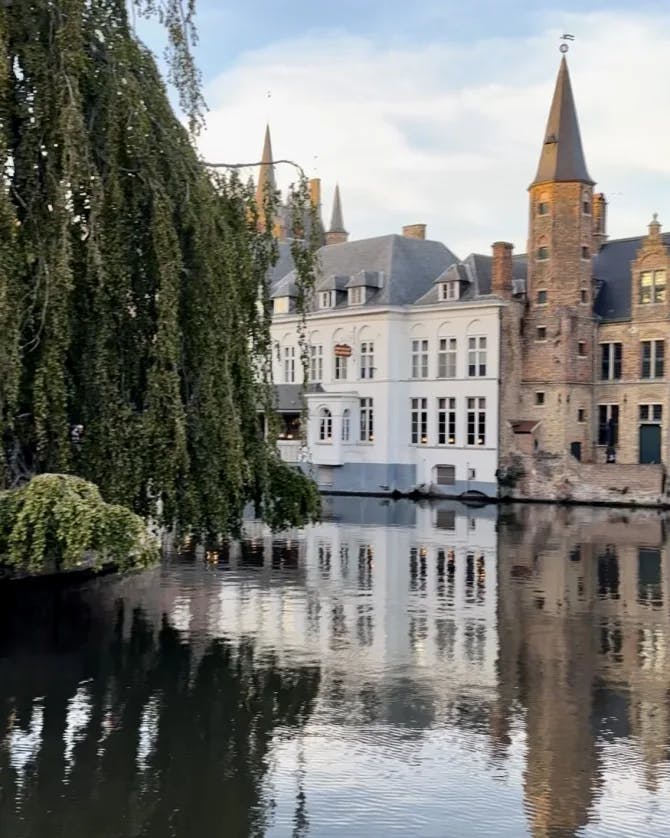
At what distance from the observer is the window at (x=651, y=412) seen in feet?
137

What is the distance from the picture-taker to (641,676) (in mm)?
12695

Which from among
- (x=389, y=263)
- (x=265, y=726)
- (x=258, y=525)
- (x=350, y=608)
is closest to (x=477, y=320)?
(x=389, y=263)

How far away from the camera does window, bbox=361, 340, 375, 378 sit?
153 ft

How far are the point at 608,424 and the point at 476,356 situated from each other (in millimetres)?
6379

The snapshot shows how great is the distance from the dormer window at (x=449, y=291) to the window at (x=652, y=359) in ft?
27.4

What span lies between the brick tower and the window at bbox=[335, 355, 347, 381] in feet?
28.2

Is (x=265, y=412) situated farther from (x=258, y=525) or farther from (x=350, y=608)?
(x=258, y=525)

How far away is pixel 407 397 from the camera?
4634cm

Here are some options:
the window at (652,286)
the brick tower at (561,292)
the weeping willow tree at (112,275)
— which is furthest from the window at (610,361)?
the weeping willow tree at (112,275)

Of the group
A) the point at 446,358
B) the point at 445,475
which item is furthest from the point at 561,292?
the point at 445,475

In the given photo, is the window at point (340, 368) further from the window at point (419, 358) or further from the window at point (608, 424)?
the window at point (608, 424)

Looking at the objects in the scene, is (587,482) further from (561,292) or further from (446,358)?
(446,358)

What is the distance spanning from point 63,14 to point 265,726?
877cm

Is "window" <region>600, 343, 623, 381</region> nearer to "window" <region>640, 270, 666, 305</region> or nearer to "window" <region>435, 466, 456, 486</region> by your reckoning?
"window" <region>640, 270, 666, 305</region>
